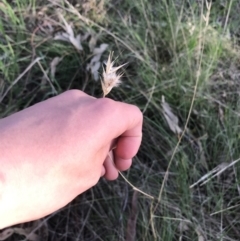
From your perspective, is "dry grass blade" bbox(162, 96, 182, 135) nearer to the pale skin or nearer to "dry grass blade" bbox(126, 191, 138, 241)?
"dry grass blade" bbox(126, 191, 138, 241)

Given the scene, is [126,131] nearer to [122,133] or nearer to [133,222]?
[122,133]

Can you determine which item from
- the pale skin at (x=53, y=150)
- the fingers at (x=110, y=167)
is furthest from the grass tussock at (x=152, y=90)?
the pale skin at (x=53, y=150)

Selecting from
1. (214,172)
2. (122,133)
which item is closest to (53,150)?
(122,133)

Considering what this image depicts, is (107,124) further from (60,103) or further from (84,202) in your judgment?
(84,202)

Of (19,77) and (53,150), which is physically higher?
(53,150)

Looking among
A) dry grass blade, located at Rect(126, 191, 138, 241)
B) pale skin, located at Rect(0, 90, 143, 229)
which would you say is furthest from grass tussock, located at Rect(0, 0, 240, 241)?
Result: pale skin, located at Rect(0, 90, 143, 229)

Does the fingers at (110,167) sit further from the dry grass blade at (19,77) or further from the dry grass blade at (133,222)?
the dry grass blade at (19,77)
